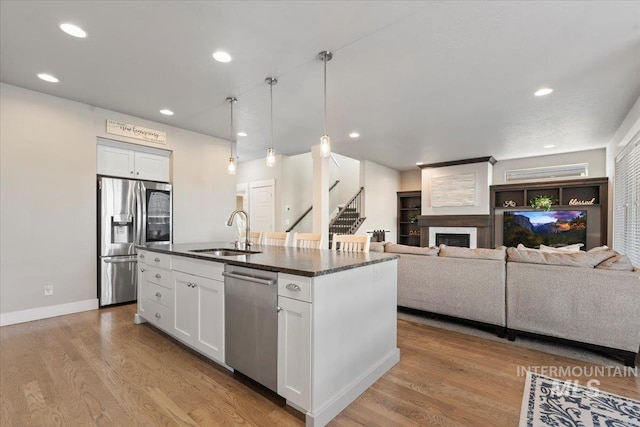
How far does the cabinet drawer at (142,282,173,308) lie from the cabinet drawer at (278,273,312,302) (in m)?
1.60

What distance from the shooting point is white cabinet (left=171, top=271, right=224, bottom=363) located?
233 centimetres

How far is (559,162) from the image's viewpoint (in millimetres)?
6980

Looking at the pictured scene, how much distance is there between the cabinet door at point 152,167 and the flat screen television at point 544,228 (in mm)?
7852

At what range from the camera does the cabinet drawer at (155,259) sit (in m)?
2.94

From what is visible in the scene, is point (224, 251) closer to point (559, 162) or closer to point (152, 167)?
point (152, 167)

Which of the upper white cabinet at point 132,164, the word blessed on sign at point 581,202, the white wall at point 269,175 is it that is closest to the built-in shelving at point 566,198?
the word blessed on sign at point 581,202

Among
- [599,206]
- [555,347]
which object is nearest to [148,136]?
[555,347]

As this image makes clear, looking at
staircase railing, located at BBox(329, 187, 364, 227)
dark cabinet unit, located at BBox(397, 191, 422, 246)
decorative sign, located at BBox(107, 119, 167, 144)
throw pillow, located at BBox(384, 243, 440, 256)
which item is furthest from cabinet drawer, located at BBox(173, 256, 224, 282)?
dark cabinet unit, located at BBox(397, 191, 422, 246)

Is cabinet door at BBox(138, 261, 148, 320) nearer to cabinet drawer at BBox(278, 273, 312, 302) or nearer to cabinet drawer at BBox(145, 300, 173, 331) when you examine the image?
cabinet drawer at BBox(145, 300, 173, 331)

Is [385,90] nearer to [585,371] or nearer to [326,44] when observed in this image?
[326,44]

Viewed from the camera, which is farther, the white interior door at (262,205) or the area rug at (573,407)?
the white interior door at (262,205)

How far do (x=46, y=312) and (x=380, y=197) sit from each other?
7170 millimetres

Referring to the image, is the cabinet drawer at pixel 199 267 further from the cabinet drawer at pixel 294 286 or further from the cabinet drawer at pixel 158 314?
the cabinet drawer at pixel 294 286

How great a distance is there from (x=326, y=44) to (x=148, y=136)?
344 cm
